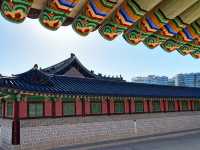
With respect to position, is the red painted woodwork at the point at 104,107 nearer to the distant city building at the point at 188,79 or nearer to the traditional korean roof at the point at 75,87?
the traditional korean roof at the point at 75,87

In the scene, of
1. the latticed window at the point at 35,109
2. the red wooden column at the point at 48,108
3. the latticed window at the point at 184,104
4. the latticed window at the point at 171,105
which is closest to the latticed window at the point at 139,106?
the latticed window at the point at 171,105

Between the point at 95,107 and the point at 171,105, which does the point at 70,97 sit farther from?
the point at 171,105

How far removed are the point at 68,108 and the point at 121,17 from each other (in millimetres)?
17671

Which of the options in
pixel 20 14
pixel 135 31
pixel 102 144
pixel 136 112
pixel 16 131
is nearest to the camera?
pixel 20 14

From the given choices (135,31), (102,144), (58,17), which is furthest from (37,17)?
(102,144)

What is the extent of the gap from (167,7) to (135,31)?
0.33m

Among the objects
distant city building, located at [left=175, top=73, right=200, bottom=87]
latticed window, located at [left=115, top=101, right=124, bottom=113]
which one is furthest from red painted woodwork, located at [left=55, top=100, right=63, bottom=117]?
distant city building, located at [left=175, top=73, right=200, bottom=87]

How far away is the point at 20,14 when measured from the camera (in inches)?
57.4

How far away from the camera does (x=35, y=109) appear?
56.7 ft

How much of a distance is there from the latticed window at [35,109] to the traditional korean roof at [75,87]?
5.50ft

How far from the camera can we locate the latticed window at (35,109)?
17052 millimetres

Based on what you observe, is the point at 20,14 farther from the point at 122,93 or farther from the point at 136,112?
the point at 136,112

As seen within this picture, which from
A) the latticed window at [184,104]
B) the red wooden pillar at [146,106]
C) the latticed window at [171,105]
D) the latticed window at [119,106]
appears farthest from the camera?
the latticed window at [184,104]

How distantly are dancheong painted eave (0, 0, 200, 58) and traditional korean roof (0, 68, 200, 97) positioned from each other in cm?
1317
